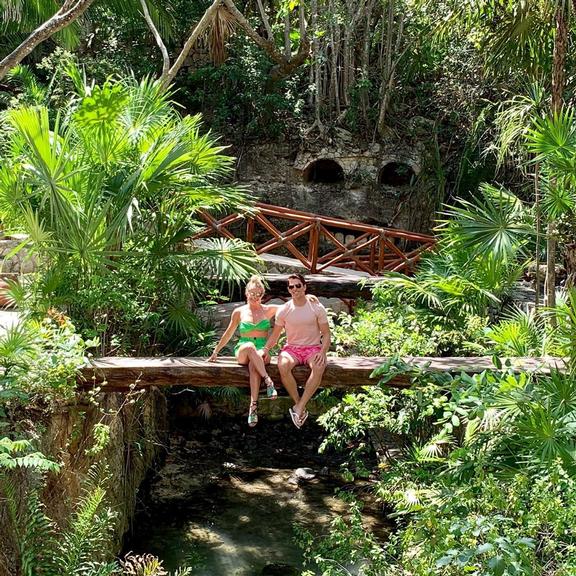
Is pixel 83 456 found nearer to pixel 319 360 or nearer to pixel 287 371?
pixel 287 371

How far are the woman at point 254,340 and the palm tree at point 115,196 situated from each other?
109 centimetres

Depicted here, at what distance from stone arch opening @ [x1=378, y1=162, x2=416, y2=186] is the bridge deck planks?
343 inches

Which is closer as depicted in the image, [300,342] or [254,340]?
[300,342]

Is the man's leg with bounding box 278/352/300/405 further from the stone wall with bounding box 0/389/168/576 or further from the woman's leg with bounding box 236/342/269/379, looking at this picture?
the stone wall with bounding box 0/389/168/576

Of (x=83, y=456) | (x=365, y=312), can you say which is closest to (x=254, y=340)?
(x=83, y=456)

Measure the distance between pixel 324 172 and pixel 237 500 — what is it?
835 centimetres

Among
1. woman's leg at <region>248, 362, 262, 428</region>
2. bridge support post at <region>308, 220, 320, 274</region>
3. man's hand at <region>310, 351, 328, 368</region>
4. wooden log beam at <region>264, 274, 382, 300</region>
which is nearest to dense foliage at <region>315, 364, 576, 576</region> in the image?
man's hand at <region>310, 351, 328, 368</region>

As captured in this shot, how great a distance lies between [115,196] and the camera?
6492mm

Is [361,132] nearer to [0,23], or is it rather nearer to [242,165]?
[242,165]

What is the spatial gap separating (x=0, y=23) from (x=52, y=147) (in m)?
7.59

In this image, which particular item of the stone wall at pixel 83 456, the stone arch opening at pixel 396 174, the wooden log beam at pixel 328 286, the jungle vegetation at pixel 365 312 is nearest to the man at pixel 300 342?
the jungle vegetation at pixel 365 312

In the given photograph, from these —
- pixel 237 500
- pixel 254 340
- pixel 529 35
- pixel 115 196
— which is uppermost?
pixel 529 35

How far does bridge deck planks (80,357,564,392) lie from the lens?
5.78m

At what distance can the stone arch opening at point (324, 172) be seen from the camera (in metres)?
14.8
